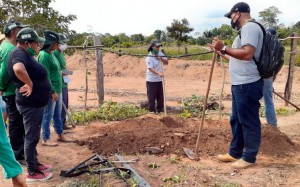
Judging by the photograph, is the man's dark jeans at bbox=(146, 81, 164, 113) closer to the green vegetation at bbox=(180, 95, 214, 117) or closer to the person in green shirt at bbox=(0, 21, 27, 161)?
the green vegetation at bbox=(180, 95, 214, 117)

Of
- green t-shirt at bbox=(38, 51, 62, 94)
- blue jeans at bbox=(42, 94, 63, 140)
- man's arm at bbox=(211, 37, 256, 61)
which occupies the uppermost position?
man's arm at bbox=(211, 37, 256, 61)

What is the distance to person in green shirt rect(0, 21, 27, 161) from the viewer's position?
Result: 15.0ft

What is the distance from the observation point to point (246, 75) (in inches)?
169

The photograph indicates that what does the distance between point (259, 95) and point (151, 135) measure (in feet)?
6.91

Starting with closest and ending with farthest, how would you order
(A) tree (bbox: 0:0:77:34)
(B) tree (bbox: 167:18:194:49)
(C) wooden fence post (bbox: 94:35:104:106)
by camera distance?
1. (C) wooden fence post (bbox: 94:35:104:106)
2. (A) tree (bbox: 0:0:77:34)
3. (B) tree (bbox: 167:18:194:49)

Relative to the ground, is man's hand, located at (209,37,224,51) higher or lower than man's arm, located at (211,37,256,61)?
higher

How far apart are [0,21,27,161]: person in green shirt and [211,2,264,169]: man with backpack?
2.70 meters

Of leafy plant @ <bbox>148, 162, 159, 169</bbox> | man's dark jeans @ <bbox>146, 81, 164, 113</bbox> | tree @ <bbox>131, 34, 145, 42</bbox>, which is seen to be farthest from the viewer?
tree @ <bbox>131, 34, 145, 42</bbox>

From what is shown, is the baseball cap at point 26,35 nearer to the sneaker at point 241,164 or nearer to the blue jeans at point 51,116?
the blue jeans at point 51,116

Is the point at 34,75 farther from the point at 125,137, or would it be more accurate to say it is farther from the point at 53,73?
the point at 125,137

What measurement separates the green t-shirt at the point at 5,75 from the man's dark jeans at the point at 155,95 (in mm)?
3967

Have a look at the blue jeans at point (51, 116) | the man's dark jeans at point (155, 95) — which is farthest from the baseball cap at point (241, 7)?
the man's dark jeans at point (155, 95)

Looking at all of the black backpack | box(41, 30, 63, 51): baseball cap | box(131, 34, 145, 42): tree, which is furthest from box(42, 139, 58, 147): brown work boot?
box(131, 34, 145, 42): tree

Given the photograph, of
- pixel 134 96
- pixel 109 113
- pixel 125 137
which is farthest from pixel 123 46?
pixel 125 137
